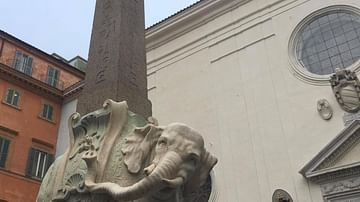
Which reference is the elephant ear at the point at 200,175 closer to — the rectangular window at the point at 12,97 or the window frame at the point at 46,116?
the rectangular window at the point at 12,97

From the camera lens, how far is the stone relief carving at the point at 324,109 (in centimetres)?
921

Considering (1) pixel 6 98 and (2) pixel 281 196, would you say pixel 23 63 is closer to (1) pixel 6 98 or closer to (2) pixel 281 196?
(1) pixel 6 98

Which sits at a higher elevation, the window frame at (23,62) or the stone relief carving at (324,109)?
the window frame at (23,62)

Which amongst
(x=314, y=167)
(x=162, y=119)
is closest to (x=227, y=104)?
(x=162, y=119)

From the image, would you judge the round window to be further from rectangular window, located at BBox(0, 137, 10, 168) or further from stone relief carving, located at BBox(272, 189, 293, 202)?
rectangular window, located at BBox(0, 137, 10, 168)

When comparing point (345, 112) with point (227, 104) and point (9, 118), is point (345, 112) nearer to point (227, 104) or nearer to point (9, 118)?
point (227, 104)

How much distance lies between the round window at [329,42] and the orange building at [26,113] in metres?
9.35

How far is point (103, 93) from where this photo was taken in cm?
326

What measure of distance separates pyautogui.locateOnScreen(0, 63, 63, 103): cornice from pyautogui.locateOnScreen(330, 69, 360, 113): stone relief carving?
1078 cm

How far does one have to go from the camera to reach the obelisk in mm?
3281

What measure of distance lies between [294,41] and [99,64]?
322 inches

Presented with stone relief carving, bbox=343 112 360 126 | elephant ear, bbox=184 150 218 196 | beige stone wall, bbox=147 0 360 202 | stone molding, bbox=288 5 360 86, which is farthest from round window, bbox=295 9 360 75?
elephant ear, bbox=184 150 218 196

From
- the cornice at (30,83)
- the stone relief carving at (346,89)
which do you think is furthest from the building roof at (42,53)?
the stone relief carving at (346,89)

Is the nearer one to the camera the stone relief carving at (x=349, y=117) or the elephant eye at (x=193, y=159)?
the elephant eye at (x=193, y=159)
